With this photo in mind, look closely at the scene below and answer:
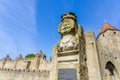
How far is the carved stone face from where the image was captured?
9.66 ft

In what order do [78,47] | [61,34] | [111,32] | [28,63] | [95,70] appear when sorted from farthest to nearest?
[28,63] → [111,32] → [95,70] → [61,34] → [78,47]

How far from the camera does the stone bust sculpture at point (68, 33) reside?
2.80m

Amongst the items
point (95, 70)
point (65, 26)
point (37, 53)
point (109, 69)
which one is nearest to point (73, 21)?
point (65, 26)

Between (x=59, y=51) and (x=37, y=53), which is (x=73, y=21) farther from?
(x=37, y=53)

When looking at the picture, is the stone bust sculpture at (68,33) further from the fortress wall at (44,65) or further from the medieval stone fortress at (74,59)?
the fortress wall at (44,65)

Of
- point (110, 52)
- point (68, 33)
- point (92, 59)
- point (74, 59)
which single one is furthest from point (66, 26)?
point (110, 52)

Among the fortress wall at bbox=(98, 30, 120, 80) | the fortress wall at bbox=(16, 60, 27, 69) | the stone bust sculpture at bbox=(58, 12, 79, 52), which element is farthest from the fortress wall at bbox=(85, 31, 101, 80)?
the fortress wall at bbox=(16, 60, 27, 69)

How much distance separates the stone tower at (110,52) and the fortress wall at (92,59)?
3094 millimetres

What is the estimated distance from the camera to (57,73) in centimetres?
282

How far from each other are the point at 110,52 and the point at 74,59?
70.8ft

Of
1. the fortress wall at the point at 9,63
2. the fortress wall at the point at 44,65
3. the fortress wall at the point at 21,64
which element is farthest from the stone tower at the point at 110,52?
the fortress wall at the point at 9,63

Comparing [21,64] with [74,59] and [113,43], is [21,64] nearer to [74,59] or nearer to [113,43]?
[113,43]

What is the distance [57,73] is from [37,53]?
1392 inches

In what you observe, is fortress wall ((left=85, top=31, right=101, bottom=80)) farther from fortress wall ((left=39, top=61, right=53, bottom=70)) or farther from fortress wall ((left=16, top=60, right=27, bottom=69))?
fortress wall ((left=16, top=60, right=27, bottom=69))
